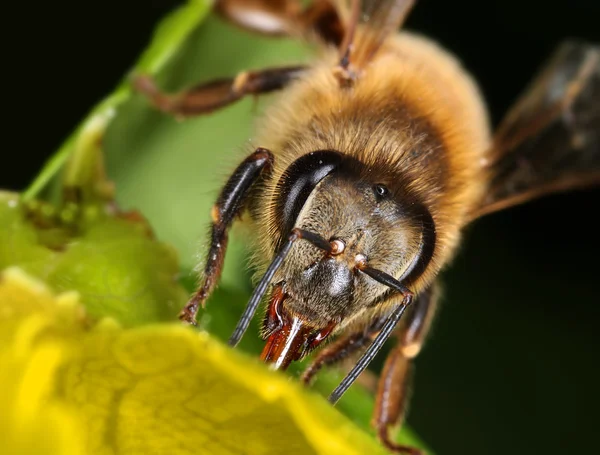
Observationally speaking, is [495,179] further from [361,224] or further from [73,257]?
[73,257]

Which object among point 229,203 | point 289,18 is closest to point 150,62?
point 229,203

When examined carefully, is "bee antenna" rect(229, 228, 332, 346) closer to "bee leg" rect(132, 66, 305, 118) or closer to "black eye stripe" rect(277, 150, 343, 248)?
"black eye stripe" rect(277, 150, 343, 248)

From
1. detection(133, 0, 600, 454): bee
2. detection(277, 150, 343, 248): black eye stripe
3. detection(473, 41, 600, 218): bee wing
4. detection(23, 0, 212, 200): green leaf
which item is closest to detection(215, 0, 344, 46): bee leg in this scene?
detection(133, 0, 600, 454): bee

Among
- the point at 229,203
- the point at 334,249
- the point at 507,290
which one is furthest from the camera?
the point at 507,290

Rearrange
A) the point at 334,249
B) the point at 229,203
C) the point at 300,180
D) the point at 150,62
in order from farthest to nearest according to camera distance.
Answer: the point at 150,62
the point at 229,203
the point at 300,180
the point at 334,249

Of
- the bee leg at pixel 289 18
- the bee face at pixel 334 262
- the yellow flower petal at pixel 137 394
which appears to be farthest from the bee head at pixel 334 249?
the bee leg at pixel 289 18

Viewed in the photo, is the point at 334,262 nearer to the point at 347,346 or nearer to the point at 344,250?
the point at 344,250
